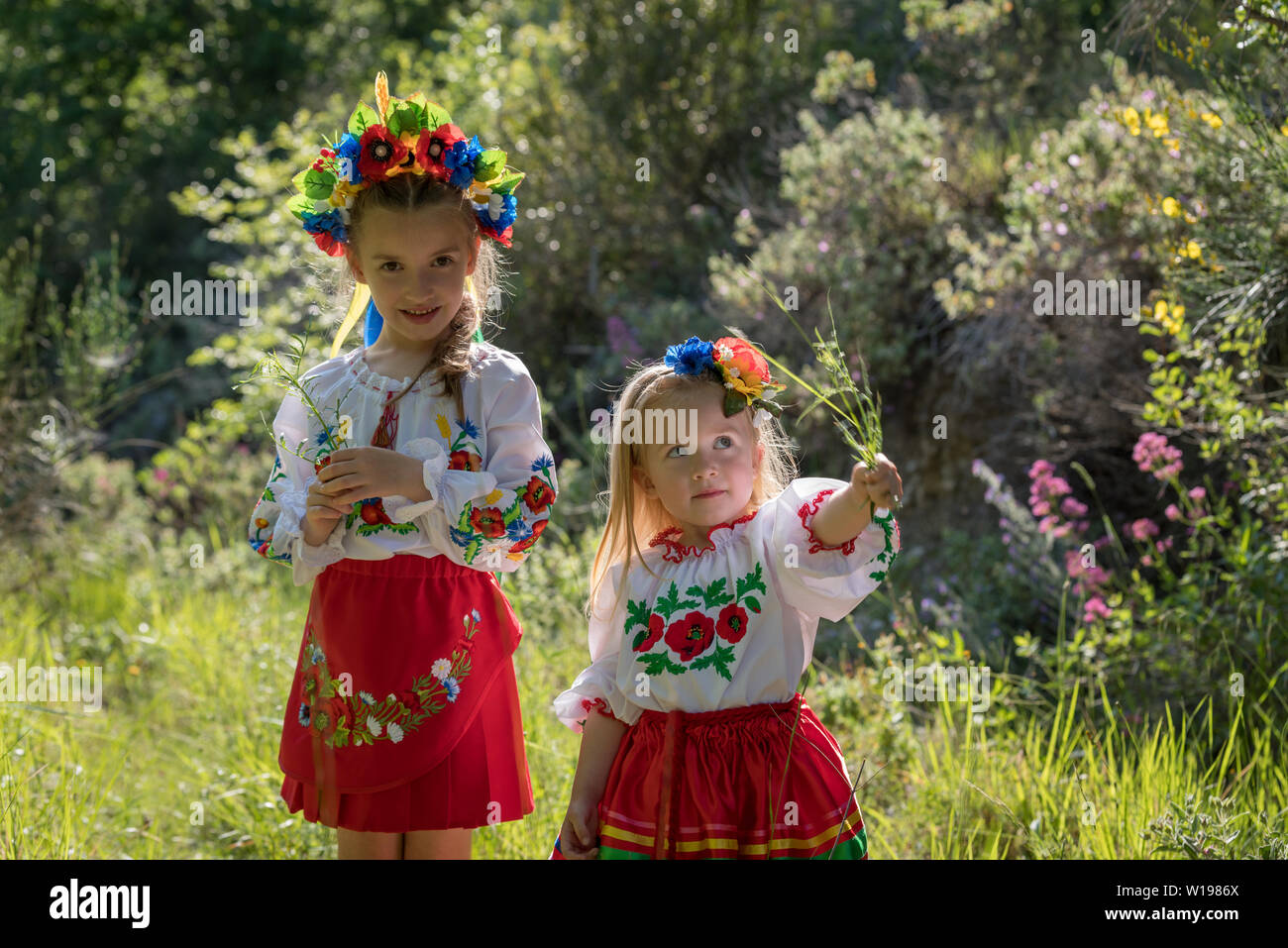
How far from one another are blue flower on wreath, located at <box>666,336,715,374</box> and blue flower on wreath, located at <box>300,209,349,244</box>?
→ 0.74m

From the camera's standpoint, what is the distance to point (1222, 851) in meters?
2.56

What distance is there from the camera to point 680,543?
93.7 inches

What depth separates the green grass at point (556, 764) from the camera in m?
2.97

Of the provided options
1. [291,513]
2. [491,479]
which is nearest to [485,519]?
[491,479]

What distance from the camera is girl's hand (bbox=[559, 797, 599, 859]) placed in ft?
7.38

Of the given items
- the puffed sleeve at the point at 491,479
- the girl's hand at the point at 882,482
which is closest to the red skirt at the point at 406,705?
the puffed sleeve at the point at 491,479

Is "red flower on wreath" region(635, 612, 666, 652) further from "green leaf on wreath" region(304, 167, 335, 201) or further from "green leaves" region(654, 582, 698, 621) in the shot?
"green leaf on wreath" region(304, 167, 335, 201)

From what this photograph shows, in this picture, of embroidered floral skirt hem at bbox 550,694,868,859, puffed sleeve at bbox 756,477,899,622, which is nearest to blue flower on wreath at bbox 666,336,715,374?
puffed sleeve at bbox 756,477,899,622

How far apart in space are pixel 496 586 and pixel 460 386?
1.38 feet

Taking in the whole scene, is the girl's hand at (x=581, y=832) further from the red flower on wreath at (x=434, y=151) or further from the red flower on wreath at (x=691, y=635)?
the red flower on wreath at (x=434, y=151)

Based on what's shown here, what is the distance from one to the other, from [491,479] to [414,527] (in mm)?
200

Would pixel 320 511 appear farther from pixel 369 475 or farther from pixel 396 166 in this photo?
pixel 396 166

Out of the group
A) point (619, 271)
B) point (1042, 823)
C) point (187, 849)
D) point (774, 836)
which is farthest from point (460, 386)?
point (619, 271)

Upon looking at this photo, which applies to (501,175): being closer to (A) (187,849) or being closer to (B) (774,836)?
(B) (774,836)
